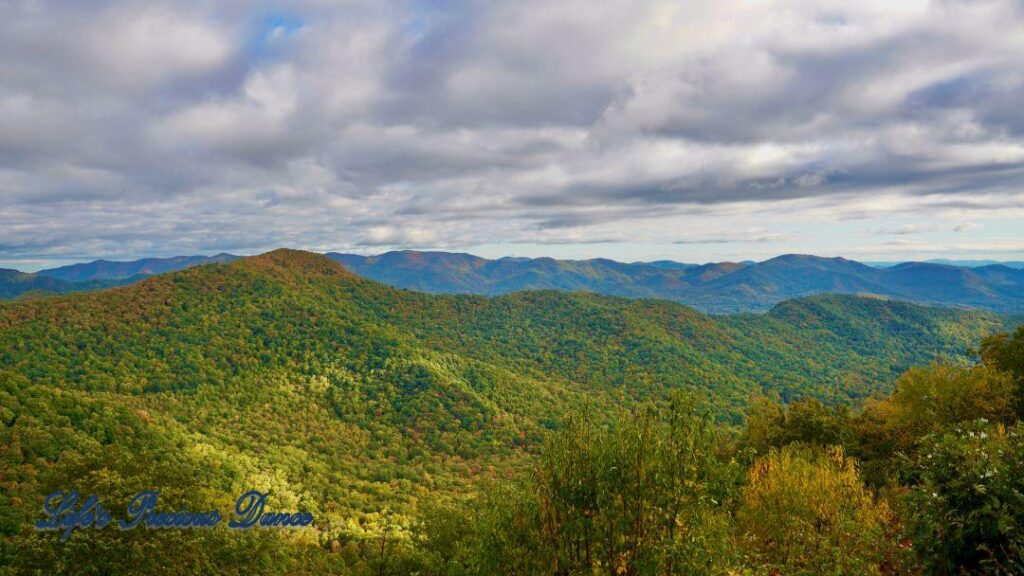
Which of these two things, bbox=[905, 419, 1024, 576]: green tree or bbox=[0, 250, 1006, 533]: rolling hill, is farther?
bbox=[0, 250, 1006, 533]: rolling hill

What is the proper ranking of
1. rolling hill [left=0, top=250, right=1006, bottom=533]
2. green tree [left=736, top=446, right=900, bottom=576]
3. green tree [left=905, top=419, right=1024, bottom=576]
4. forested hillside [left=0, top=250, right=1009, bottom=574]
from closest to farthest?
1. green tree [left=905, top=419, right=1024, bottom=576]
2. green tree [left=736, top=446, right=900, bottom=576]
3. forested hillside [left=0, top=250, right=1009, bottom=574]
4. rolling hill [left=0, top=250, right=1006, bottom=533]

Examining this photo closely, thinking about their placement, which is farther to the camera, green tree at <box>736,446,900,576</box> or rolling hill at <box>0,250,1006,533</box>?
rolling hill at <box>0,250,1006,533</box>

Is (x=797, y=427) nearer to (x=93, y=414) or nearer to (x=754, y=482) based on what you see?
(x=754, y=482)

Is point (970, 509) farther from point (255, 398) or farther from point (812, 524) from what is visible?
point (255, 398)

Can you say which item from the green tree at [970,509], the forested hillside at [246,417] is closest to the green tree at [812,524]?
the green tree at [970,509]

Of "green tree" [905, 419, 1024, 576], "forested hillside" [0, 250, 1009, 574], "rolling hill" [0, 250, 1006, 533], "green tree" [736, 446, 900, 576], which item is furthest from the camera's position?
"rolling hill" [0, 250, 1006, 533]

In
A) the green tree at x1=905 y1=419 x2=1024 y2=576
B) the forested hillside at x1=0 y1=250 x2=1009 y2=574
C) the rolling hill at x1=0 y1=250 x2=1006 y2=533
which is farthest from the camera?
the rolling hill at x1=0 y1=250 x2=1006 y2=533

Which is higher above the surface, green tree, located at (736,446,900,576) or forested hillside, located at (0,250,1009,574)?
green tree, located at (736,446,900,576)

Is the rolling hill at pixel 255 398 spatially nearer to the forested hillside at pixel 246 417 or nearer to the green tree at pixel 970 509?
the forested hillside at pixel 246 417

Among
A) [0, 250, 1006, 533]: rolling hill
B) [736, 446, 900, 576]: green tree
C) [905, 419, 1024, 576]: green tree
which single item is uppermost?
[905, 419, 1024, 576]: green tree

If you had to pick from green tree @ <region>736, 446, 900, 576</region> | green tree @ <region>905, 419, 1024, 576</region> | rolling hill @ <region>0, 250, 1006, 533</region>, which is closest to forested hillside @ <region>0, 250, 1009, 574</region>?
rolling hill @ <region>0, 250, 1006, 533</region>

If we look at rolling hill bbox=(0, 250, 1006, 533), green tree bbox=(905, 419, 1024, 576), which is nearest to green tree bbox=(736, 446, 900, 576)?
green tree bbox=(905, 419, 1024, 576)

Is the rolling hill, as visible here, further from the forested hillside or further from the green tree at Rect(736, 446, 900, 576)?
the green tree at Rect(736, 446, 900, 576)
